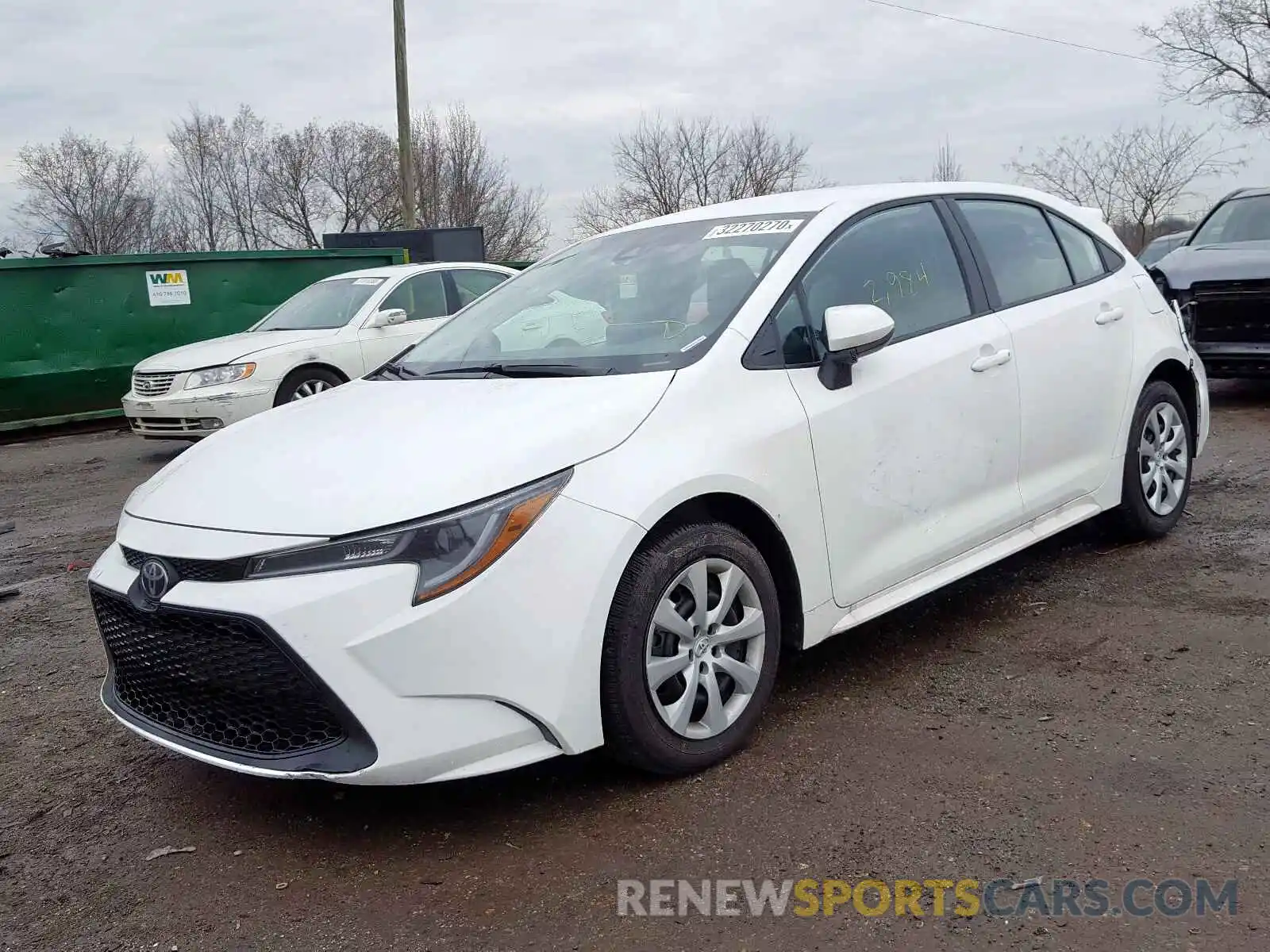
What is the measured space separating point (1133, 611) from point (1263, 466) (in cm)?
309

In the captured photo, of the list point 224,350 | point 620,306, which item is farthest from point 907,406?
point 224,350

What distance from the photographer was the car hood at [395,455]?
2762 millimetres

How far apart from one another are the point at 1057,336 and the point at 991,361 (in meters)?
0.52

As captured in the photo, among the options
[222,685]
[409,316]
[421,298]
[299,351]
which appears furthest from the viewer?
[421,298]

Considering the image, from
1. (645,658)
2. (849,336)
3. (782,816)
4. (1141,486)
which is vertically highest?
(849,336)

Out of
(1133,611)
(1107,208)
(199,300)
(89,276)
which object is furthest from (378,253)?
(1107,208)

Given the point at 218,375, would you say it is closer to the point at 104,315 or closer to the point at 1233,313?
the point at 104,315

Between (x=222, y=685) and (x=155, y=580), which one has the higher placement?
(x=155, y=580)

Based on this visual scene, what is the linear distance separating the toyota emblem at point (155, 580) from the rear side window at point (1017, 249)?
3023 millimetres

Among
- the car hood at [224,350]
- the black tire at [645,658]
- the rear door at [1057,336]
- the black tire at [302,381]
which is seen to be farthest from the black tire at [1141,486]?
the car hood at [224,350]

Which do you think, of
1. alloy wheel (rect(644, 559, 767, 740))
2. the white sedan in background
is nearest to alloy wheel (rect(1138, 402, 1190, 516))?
alloy wheel (rect(644, 559, 767, 740))

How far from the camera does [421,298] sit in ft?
32.8

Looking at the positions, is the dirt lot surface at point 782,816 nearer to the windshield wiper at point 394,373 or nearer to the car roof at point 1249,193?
the windshield wiper at point 394,373

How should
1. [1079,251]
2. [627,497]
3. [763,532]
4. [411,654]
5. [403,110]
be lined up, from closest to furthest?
[411,654], [627,497], [763,532], [1079,251], [403,110]
